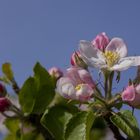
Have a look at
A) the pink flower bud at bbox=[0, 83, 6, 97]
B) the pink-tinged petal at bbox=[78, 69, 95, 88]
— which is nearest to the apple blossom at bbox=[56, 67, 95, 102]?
the pink-tinged petal at bbox=[78, 69, 95, 88]

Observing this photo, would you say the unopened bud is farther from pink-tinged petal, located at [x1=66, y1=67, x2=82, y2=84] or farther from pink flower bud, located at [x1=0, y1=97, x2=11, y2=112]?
pink flower bud, located at [x1=0, y1=97, x2=11, y2=112]

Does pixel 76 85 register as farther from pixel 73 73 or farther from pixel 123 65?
pixel 123 65

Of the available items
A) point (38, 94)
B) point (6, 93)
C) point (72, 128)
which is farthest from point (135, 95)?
point (6, 93)

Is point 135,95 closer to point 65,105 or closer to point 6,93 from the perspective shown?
point 65,105

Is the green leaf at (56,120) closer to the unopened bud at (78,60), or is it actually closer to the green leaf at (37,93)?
the green leaf at (37,93)

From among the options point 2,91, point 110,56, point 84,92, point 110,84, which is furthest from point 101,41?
point 2,91

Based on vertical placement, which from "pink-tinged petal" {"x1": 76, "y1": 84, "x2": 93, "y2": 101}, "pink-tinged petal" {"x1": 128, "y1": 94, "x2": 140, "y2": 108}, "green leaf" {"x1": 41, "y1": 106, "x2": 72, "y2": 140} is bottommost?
"pink-tinged petal" {"x1": 128, "y1": 94, "x2": 140, "y2": 108}
